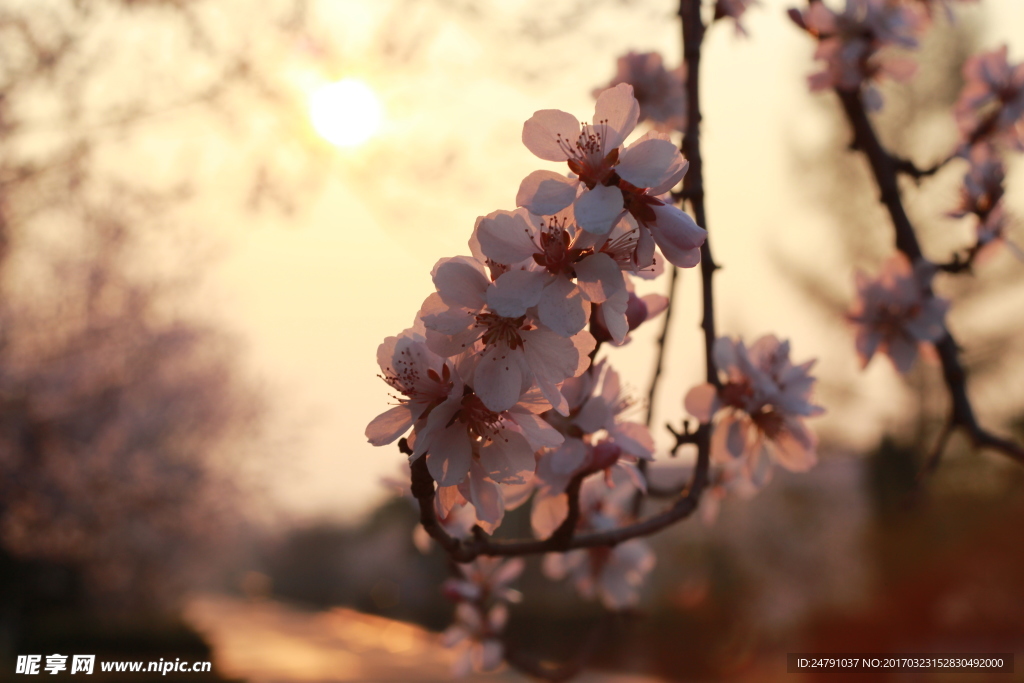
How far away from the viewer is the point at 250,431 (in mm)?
12039

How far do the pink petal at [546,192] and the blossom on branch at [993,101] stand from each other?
157 centimetres

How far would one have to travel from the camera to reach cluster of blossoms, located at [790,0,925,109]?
1605 mm

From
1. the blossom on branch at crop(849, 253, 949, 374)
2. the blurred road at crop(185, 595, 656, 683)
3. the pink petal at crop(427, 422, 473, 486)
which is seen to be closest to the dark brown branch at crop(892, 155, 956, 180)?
the blossom on branch at crop(849, 253, 949, 374)

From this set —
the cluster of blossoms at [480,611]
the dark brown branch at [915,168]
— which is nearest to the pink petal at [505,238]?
the cluster of blossoms at [480,611]

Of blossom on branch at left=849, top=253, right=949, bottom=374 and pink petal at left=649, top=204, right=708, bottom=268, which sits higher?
blossom on branch at left=849, top=253, right=949, bottom=374

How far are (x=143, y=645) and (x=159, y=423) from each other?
2918 millimetres

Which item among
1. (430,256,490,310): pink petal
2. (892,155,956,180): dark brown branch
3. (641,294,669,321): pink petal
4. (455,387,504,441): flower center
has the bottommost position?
(455,387,504,441): flower center

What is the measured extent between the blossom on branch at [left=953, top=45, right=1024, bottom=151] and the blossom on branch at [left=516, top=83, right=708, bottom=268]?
150 cm

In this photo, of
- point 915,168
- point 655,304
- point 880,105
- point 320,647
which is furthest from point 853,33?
point 320,647

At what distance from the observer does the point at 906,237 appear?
5.04 ft

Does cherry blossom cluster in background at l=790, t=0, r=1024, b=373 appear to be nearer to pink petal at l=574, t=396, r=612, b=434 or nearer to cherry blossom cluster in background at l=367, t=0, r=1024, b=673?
cherry blossom cluster in background at l=367, t=0, r=1024, b=673

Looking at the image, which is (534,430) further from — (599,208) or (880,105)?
(880,105)

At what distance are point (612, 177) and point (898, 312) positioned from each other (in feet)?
3.80

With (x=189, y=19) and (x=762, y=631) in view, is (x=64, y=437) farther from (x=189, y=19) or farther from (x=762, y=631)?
(x=762, y=631)
